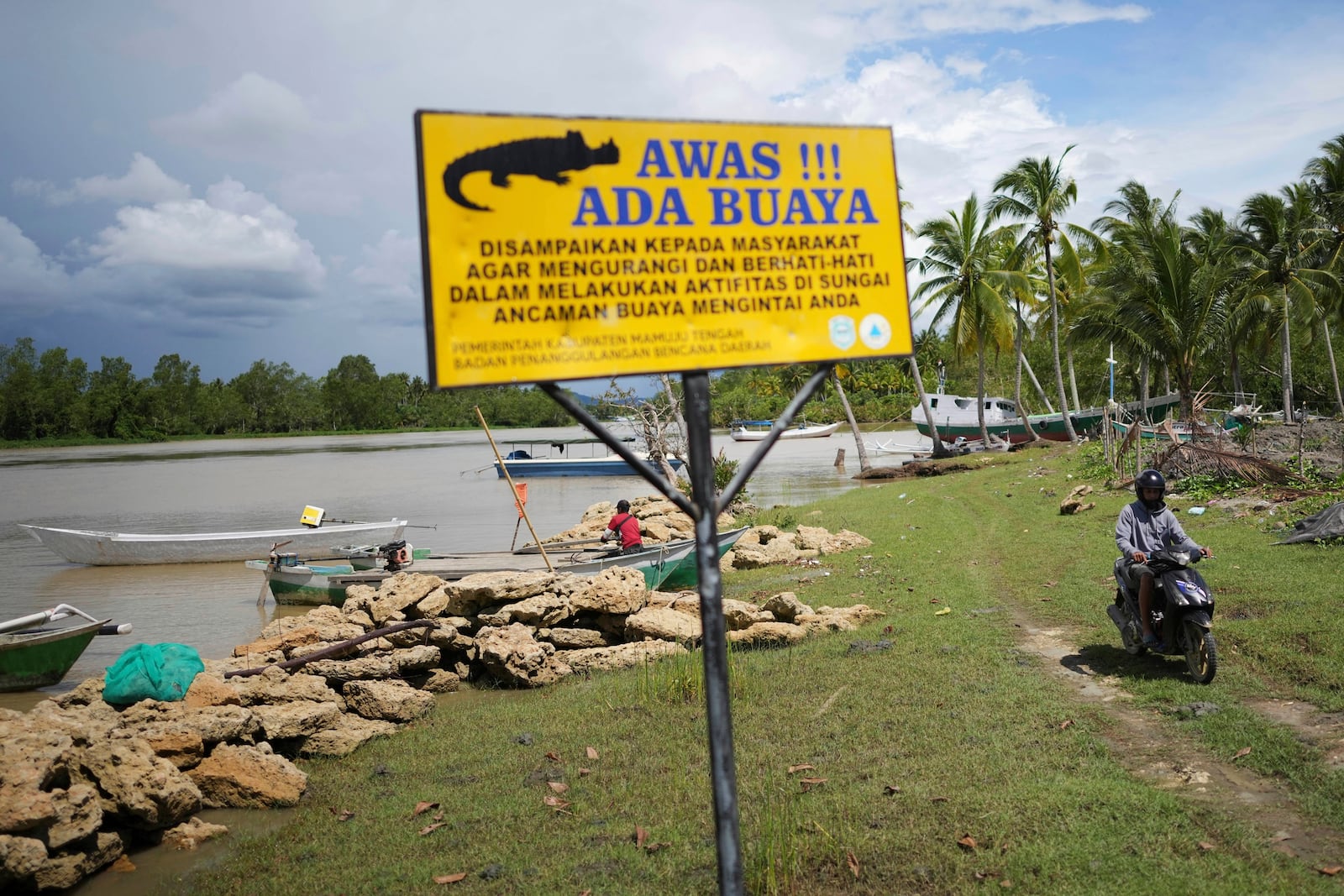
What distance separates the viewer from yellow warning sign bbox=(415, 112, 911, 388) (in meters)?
3.62

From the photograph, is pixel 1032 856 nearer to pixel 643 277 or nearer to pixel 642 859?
pixel 642 859

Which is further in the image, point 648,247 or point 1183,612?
point 1183,612

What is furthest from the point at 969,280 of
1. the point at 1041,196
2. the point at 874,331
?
the point at 874,331

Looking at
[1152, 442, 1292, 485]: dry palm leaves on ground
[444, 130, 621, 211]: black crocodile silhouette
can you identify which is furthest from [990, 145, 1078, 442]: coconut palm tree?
[444, 130, 621, 211]: black crocodile silhouette

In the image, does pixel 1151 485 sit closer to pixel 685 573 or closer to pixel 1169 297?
pixel 685 573

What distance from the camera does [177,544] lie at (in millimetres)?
21859

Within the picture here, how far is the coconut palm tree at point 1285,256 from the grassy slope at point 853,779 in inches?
901

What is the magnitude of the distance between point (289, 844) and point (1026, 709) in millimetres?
4992

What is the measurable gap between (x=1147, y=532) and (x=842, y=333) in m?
4.76

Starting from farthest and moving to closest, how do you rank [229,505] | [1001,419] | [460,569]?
[1001,419] < [229,505] < [460,569]

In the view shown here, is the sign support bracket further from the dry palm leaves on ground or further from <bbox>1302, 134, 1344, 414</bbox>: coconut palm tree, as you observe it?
<bbox>1302, 134, 1344, 414</bbox>: coconut palm tree

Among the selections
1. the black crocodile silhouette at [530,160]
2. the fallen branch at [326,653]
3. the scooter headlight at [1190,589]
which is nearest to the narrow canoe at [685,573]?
the fallen branch at [326,653]

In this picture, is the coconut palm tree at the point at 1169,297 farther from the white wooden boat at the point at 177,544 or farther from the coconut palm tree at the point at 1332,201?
the white wooden boat at the point at 177,544

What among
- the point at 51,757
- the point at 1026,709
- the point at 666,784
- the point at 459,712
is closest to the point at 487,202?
the point at 666,784
